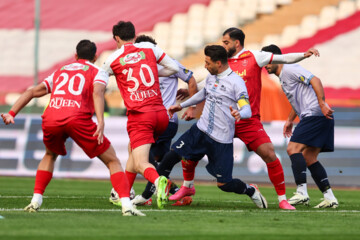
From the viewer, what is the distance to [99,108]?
8.27 metres

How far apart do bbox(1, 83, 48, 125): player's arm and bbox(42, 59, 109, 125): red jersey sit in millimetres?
165

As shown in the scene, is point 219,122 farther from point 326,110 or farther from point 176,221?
point 176,221

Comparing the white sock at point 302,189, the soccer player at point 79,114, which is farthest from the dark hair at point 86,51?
the white sock at point 302,189

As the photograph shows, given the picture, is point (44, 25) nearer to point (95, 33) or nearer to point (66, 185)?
point (95, 33)

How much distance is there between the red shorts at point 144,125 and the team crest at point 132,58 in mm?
553

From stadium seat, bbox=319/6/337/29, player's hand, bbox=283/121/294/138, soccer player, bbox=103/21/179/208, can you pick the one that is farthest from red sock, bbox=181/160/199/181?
stadium seat, bbox=319/6/337/29

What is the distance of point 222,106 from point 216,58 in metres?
0.55

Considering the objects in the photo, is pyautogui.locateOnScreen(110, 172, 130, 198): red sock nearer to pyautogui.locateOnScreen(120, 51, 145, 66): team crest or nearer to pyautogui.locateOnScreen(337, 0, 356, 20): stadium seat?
pyautogui.locateOnScreen(120, 51, 145, 66): team crest

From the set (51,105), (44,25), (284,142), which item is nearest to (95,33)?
(44,25)

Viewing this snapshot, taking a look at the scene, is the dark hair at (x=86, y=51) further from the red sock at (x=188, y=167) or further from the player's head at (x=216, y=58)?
the red sock at (x=188, y=167)

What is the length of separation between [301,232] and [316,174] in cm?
363

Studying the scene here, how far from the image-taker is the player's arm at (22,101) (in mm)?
8344

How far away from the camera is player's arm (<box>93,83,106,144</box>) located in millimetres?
8211

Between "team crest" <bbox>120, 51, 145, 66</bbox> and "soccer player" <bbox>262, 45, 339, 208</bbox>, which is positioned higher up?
"team crest" <bbox>120, 51, 145, 66</bbox>
